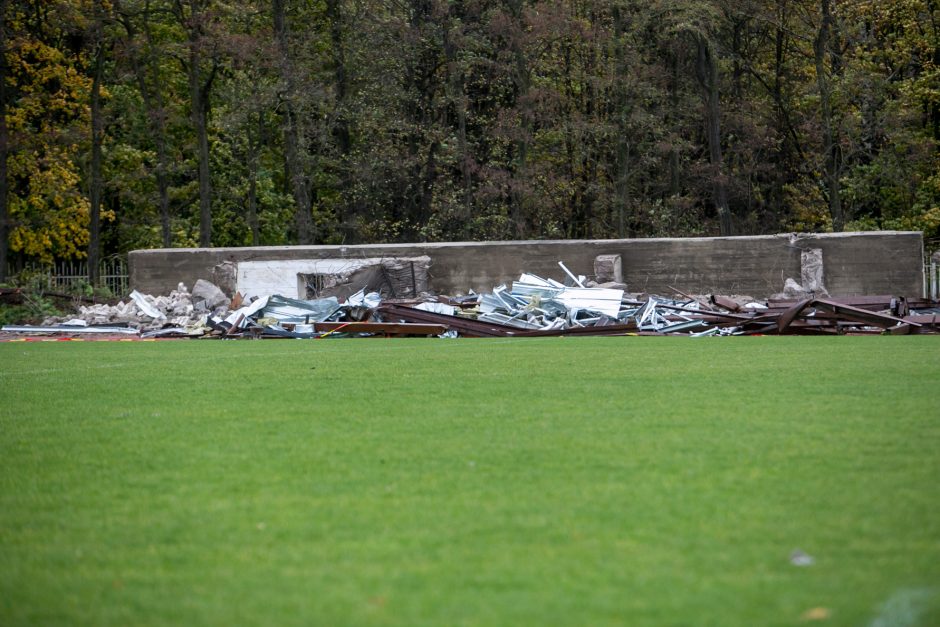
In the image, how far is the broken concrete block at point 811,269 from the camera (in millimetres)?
24266

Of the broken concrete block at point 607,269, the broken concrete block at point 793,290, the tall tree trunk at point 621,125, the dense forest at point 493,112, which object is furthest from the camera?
the tall tree trunk at point 621,125

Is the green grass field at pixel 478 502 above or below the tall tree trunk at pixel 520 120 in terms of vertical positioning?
below

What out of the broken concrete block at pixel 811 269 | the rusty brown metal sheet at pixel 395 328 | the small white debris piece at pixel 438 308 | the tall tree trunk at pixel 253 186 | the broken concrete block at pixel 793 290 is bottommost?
the rusty brown metal sheet at pixel 395 328

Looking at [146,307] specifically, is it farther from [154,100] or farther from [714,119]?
[714,119]

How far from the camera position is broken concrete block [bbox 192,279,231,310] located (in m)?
25.6

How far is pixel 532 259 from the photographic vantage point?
83.0ft

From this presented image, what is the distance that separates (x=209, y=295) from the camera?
25.7 metres

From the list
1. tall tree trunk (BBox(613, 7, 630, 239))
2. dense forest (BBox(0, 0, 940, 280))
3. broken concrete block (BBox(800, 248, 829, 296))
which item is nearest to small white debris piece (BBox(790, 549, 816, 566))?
broken concrete block (BBox(800, 248, 829, 296))

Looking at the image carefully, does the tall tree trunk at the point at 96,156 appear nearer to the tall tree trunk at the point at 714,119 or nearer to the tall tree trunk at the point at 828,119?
the tall tree trunk at the point at 714,119

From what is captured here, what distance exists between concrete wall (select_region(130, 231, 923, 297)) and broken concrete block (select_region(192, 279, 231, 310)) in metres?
0.51

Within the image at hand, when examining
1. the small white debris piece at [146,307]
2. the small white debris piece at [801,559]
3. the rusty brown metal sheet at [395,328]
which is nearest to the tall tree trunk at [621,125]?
the rusty brown metal sheet at [395,328]

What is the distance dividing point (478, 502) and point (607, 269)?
19.1m

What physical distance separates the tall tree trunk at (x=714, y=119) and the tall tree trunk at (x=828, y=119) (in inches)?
144

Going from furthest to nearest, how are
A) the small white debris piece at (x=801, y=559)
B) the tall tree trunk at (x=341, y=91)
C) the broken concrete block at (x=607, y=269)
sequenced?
the tall tree trunk at (x=341, y=91), the broken concrete block at (x=607, y=269), the small white debris piece at (x=801, y=559)
